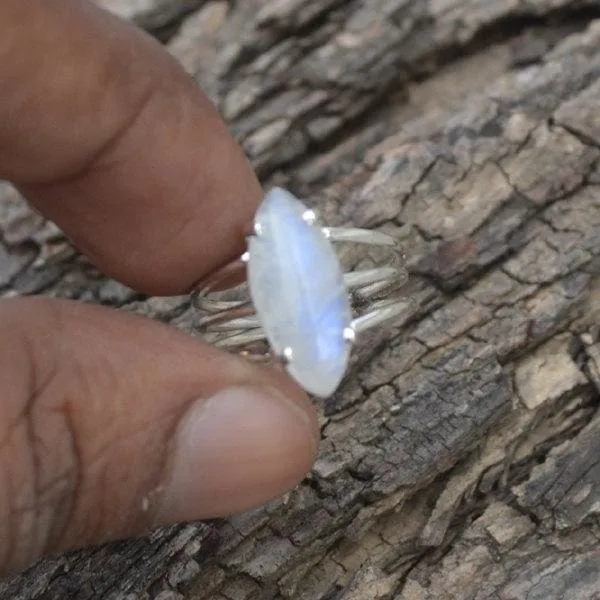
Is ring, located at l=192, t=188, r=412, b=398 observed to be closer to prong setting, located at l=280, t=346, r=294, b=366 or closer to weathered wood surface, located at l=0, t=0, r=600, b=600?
prong setting, located at l=280, t=346, r=294, b=366

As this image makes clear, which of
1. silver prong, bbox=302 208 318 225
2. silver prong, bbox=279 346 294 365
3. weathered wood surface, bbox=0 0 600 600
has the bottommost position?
weathered wood surface, bbox=0 0 600 600

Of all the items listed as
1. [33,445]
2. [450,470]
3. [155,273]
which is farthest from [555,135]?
[33,445]

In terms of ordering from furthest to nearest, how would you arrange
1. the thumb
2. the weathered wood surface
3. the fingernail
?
the weathered wood surface
the fingernail
the thumb

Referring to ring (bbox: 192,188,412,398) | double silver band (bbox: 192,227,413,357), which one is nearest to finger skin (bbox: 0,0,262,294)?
double silver band (bbox: 192,227,413,357)

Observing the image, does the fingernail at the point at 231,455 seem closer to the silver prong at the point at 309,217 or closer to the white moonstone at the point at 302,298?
the white moonstone at the point at 302,298

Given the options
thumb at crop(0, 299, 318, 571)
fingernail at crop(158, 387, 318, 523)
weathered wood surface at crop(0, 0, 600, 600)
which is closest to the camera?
thumb at crop(0, 299, 318, 571)

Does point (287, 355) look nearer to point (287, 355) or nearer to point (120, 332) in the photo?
point (287, 355)
